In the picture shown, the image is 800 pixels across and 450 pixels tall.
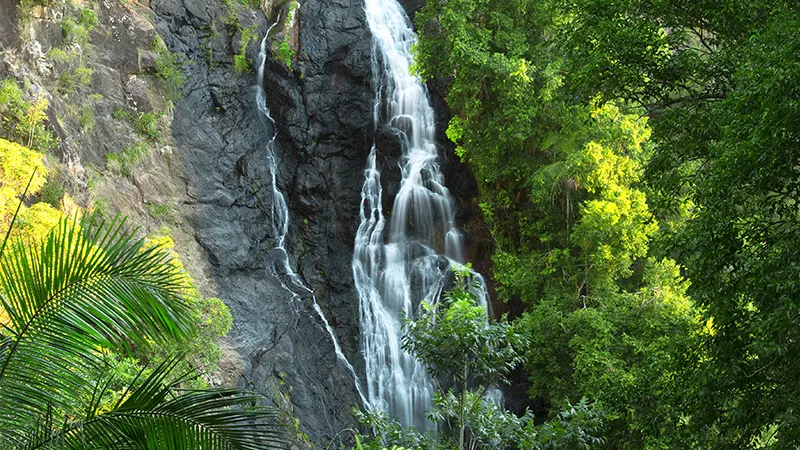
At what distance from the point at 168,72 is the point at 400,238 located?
6801 mm

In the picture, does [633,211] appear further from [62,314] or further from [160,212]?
[62,314]

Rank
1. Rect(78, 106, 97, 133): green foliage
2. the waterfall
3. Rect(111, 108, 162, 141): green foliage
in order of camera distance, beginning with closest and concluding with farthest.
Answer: Rect(78, 106, 97, 133): green foliage → Rect(111, 108, 162, 141): green foliage → the waterfall

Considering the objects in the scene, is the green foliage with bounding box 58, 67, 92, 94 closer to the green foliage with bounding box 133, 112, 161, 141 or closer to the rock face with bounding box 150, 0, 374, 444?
the green foliage with bounding box 133, 112, 161, 141

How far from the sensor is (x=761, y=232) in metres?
6.43

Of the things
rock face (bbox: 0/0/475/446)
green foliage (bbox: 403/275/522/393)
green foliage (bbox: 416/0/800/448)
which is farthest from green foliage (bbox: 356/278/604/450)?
rock face (bbox: 0/0/475/446)

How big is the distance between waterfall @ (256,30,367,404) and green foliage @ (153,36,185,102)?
2.08 meters

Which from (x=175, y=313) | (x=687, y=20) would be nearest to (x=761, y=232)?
(x=687, y=20)

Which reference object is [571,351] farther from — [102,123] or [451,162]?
[102,123]

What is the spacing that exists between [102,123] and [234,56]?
4612 mm

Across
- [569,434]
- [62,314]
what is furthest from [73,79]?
[62,314]

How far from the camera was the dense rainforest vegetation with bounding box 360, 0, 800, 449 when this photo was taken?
6.23 m

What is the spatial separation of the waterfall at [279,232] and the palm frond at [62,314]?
40.3 feet

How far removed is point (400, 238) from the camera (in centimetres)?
1873

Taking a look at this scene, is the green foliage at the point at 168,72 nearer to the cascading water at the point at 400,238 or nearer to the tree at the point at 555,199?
the cascading water at the point at 400,238
